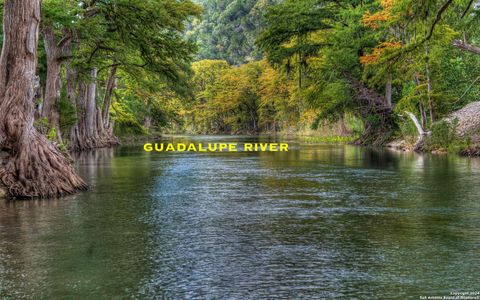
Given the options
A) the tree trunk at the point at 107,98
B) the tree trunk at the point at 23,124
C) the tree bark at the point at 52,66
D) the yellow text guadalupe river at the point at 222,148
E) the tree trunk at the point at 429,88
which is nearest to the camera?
the tree trunk at the point at 23,124

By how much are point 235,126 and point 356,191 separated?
87.7 m

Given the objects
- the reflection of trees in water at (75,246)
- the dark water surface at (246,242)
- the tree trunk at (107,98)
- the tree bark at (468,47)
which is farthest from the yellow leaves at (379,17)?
the reflection of trees in water at (75,246)

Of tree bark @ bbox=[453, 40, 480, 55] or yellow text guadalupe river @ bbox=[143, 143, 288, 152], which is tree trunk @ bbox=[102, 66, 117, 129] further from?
tree bark @ bbox=[453, 40, 480, 55]

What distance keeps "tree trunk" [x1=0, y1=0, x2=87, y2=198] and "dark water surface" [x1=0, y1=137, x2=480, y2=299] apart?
0.72 meters

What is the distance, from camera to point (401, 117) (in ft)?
116

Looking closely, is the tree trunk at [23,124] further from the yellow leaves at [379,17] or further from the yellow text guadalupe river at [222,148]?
the yellow leaves at [379,17]

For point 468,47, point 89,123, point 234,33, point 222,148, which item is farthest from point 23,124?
point 234,33

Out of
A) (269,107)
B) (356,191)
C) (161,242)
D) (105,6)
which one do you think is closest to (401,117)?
(105,6)

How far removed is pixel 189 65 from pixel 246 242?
37663 mm

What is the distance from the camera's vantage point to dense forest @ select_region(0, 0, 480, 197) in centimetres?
1323

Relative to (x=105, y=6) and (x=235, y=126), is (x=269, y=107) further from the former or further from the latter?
(x=105, y=6)

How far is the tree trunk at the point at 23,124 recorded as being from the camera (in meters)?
12.6

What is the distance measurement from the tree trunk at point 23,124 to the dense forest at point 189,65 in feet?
0.09

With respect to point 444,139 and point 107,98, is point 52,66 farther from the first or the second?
point 107,98
